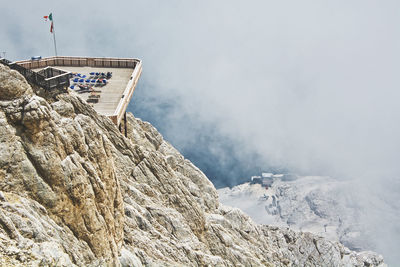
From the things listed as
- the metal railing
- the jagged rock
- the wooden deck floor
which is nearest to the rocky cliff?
the jagged rock

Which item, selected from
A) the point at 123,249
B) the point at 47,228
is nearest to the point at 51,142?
the point at 47,228

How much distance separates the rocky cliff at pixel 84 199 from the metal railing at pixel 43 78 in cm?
122

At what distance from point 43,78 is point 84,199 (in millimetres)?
12931

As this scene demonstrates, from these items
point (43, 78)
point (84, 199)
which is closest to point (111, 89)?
point (43, 78)

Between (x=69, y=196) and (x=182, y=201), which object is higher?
(x=69, y=196)

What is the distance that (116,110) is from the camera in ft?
209

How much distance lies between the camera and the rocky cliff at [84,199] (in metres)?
34.1

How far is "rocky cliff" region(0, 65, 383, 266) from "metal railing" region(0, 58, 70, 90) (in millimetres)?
1224

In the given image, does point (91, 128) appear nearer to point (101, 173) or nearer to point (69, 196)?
point (101, 173)

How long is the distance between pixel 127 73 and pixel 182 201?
27974mm

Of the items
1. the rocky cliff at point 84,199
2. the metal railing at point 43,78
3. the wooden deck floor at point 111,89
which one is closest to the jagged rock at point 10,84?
the rocky cliff at point 84,199

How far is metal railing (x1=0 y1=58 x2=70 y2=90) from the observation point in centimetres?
4272

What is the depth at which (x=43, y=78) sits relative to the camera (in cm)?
4541

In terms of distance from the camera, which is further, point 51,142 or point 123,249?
point 123,249
